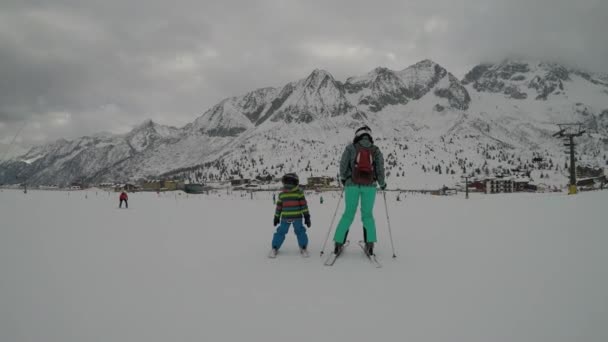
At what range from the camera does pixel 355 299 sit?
3477 mm

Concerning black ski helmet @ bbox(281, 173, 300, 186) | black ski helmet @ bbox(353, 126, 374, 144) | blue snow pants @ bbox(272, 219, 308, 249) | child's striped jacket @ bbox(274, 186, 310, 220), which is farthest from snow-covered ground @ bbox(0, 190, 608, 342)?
black ski helmet @ bbox(353, 126, 374, 144)

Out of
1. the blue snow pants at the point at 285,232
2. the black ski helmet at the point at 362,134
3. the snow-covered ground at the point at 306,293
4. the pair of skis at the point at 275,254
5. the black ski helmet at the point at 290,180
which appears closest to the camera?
the snow-covered ground at the point at 306,293

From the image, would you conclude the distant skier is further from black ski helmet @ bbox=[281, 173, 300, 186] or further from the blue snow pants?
black ski helmet @ bbox=[281, 173, 300, 186]

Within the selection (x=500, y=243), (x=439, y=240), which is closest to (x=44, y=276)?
(x=439, y=240)

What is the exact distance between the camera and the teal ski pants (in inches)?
214

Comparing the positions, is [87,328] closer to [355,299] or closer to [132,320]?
[132,320]

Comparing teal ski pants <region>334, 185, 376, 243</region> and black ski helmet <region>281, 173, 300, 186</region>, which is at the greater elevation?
black ski helmet <region>281, 173, 300, 186</region>

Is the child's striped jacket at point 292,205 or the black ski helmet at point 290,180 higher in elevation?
the black ski helmet at point 290,180

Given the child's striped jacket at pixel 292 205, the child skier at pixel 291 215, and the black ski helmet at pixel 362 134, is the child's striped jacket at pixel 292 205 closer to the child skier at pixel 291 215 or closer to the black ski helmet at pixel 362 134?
the child skier at pixel 291 215

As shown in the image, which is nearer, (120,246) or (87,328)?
(87,328)

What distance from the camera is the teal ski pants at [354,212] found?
5.44 meters

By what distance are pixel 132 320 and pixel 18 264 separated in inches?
134

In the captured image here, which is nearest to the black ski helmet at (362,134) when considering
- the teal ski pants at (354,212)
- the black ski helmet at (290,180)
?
the teal ski pants at (354,212)

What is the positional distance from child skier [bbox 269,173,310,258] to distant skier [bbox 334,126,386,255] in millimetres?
688
